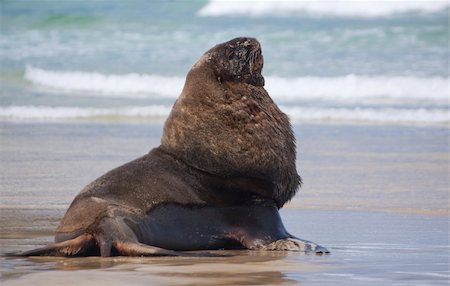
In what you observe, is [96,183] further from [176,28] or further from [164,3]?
[164,3]

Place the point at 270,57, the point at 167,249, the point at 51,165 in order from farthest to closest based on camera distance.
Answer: the point at 270,57, the point at 51,165, the point at 167,249

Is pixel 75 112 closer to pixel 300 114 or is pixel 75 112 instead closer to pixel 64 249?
pixel 300 114

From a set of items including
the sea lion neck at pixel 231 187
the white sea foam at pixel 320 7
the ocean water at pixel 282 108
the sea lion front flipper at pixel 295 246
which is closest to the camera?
the ocean water at pixel 282 108

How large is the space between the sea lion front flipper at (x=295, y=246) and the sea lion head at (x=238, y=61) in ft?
3.43

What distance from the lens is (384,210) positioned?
324 inches

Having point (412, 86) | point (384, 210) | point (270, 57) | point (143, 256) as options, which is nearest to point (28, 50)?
point (270, 57)

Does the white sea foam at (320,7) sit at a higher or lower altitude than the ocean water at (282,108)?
higher

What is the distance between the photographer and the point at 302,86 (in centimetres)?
1838

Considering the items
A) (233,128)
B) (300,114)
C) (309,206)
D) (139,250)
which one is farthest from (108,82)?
(139,250)

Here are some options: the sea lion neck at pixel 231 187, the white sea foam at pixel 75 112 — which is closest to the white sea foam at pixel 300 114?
the white sea foam at pixel 75 112

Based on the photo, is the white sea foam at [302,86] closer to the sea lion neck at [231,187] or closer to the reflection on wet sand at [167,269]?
the sea lion neck at [231,187]

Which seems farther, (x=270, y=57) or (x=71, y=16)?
(x=71, y=16)

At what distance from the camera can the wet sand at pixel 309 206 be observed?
5.41m

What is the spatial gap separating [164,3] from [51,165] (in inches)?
770
